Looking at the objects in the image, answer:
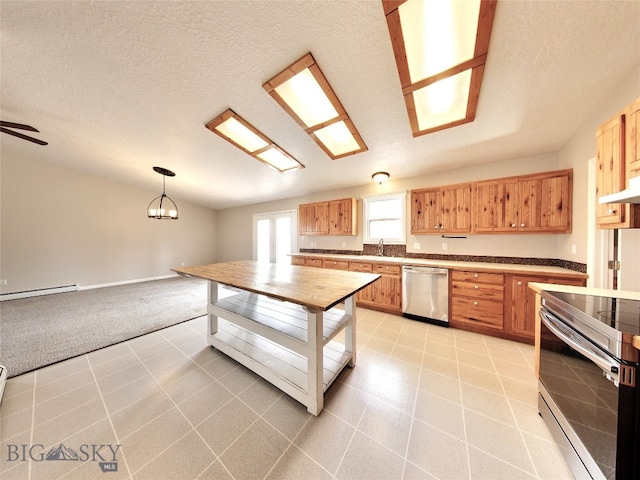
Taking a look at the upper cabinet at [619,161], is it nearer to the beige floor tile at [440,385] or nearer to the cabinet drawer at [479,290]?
the cabinet drawer at [479,290]

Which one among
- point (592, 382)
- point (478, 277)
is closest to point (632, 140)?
point (592, 382)

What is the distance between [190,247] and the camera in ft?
22.6

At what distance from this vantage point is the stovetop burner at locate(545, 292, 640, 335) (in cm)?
91

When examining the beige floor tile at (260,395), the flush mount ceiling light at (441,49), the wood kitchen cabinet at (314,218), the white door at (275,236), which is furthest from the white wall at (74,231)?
the flush mount ceiling light at (441,49)

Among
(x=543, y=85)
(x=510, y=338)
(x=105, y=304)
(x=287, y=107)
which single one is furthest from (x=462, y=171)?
(x=105, y=304)

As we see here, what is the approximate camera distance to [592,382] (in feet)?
3.25

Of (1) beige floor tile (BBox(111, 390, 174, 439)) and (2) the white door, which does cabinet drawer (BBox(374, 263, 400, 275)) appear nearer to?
Result: (2) the white door

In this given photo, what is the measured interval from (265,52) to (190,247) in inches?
269

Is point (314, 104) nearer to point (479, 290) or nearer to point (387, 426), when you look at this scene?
point (387, 426)

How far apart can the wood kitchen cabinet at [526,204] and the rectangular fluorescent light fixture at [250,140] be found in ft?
9.67

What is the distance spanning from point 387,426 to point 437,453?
1.00 feet

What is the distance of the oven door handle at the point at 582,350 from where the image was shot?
0.84m

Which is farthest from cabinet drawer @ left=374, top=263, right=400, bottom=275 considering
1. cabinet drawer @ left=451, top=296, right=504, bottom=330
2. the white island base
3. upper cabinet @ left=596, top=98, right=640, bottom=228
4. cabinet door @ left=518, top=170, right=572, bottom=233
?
upper cabinet @ left=596, top=98, right=640, bottom=228

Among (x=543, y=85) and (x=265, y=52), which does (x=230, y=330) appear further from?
(x=543, y=85)
